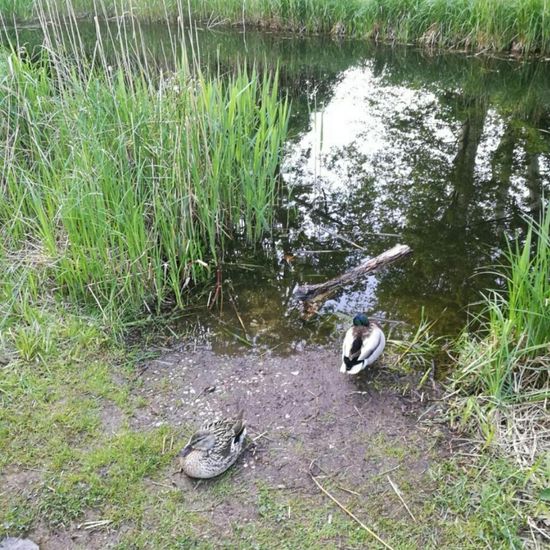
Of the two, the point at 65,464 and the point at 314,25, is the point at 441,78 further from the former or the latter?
the point at 65,464

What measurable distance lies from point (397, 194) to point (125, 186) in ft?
9.11

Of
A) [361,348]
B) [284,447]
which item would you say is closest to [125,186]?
[361,348]

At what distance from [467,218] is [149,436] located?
137 inches

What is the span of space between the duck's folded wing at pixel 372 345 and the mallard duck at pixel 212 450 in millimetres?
805

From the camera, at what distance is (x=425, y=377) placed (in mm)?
2998

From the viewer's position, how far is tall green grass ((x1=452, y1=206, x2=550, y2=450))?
8.48 ft

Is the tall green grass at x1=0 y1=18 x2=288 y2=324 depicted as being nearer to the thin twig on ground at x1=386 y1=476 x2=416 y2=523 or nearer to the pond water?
the pond water

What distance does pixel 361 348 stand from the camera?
290 cm

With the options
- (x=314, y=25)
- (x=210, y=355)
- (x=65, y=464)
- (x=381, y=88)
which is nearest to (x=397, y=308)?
(x=210, y=355)

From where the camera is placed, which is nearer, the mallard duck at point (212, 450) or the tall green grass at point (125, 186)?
the mallard duck at point (212, 450)

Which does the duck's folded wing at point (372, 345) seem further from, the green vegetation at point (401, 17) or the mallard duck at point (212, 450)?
the green vegetation at point (401, 17)

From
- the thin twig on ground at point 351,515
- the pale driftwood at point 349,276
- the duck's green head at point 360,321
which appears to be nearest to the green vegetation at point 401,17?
the pale driftwood at point 349,276

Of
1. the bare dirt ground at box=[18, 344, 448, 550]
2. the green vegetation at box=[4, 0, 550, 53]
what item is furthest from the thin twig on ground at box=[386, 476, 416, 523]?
the green vegetation at box=[4, 0, 550, 53]

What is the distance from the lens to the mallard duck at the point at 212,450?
2387mm
